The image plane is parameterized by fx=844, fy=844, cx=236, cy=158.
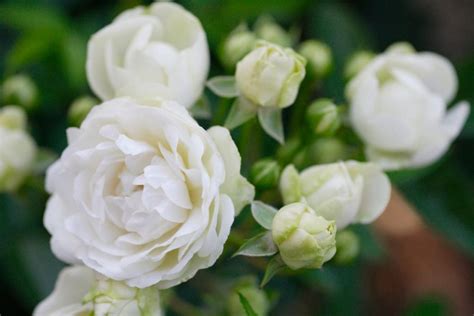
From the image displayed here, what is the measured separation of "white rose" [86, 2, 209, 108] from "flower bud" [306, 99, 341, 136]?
0.21m

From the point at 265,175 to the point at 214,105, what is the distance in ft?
1.81

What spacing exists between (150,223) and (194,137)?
0.14 m

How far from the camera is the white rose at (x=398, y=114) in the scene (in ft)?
5.23

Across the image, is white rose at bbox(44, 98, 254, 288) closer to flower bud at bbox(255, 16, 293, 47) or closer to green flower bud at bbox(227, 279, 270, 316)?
green flower bud at bbox(227, 279, 270, 316)

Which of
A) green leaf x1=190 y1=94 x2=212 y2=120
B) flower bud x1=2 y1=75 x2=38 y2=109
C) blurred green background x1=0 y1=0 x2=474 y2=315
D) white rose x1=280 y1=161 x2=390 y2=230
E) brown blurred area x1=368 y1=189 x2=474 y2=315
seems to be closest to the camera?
white rose x1=280 y1=161 x2=390 y2=230

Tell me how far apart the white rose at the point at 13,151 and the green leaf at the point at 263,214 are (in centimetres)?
58

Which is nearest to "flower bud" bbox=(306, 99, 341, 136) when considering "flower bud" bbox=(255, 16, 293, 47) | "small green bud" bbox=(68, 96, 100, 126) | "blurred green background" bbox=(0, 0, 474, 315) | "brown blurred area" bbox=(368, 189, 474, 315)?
"flower bud" bbox=(255, 16, 293, 47)

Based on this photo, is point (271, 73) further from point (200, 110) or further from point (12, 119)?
point (12, 119)

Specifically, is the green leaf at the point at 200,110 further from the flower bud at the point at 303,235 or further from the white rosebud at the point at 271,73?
the flower bud at the point at 303,235

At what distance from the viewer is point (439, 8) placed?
2.53 m

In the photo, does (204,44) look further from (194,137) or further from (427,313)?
(427,313)

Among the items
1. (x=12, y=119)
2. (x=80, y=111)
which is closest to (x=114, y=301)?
(x=80, y=111)

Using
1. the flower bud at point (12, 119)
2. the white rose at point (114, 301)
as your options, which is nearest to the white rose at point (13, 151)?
the flower bud at point (12, 119)

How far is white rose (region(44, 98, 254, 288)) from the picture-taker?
120 centimetres
